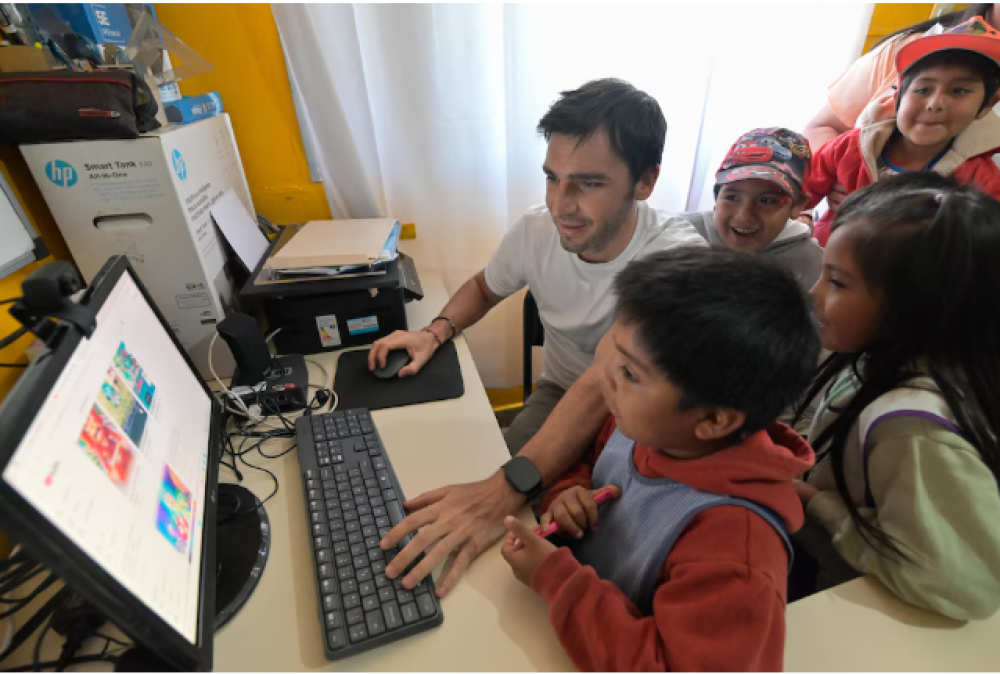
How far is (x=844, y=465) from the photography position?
2.46 feet

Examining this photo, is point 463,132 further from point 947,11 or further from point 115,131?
point 947,11

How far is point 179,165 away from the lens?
3.01 feet

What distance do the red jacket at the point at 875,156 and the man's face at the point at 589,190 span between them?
691 mm

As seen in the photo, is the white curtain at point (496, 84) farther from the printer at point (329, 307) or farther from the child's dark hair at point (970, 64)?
the printer at point (329, 307)

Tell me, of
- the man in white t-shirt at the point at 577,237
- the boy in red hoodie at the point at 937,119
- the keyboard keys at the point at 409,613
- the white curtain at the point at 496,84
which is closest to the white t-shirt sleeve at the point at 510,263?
the man in white t-shirt at the point at 577,237

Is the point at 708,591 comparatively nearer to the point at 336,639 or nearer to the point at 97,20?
the point at 336,639

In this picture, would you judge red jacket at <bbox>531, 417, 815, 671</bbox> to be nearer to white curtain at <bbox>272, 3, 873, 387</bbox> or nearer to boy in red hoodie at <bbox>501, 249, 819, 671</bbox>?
boy in red hoodie at <bbox>501, 249, 819, 671</bbox>

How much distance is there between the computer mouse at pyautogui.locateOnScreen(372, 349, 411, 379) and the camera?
1.04 meters

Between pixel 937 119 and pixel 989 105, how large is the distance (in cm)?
17

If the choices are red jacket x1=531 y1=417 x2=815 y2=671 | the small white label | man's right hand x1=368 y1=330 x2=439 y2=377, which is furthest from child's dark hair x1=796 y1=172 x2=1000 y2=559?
the small white label

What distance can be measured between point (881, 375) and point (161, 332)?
1100 mm

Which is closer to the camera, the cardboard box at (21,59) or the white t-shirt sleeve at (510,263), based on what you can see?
the cardboard box at (21,59)

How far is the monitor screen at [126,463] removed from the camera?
0.37m

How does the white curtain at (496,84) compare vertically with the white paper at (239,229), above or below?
→ above
